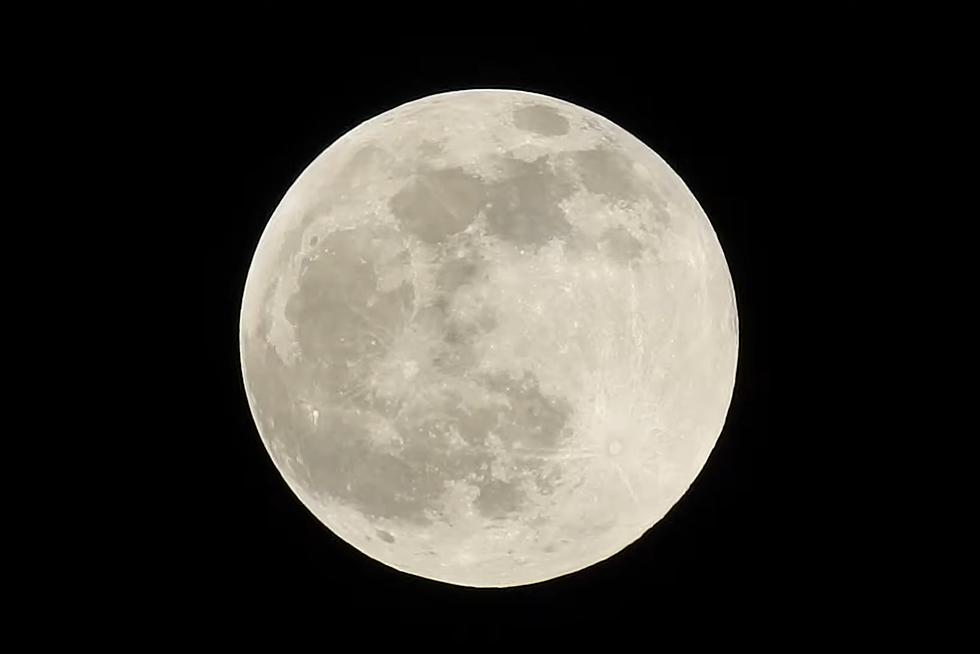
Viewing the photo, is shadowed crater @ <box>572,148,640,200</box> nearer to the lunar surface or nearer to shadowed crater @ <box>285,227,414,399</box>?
the lunar surface

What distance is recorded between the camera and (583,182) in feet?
17.7

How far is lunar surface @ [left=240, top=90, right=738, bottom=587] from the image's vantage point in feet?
16.9

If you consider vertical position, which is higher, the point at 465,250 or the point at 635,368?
the point at 465,250

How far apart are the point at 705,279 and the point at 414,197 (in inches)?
59.7

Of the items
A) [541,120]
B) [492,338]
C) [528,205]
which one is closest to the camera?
[492,338]

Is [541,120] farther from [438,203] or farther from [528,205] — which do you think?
[438,203]

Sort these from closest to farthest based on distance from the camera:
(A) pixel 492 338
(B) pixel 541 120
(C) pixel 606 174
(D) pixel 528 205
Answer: (A) pixel 492 338
(D) pixel 528 205
(C) pixel 606 174
(B) pixel 541 120

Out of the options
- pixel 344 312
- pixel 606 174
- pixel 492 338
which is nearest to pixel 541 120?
pixel 606 174

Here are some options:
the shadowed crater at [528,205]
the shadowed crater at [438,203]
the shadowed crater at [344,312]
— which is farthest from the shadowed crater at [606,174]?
the shadowed crater at [344,312]

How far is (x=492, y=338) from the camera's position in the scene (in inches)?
200

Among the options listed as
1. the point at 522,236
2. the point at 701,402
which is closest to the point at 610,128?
the point at 522,236

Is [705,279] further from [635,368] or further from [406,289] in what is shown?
[406,289]

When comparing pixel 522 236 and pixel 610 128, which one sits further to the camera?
pixel 610 128

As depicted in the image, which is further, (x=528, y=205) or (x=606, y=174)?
(x=606, y=174)
